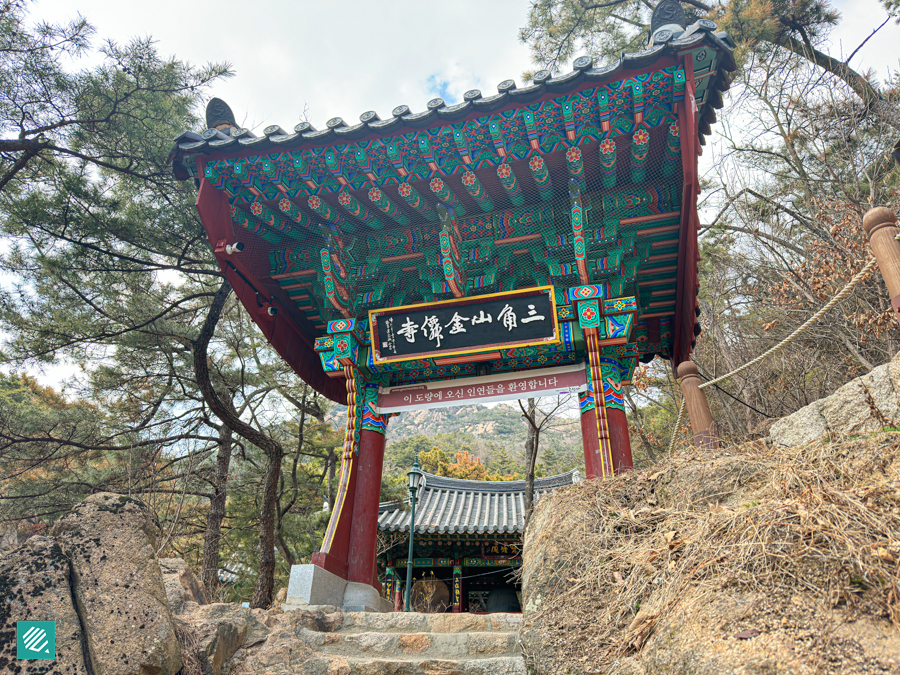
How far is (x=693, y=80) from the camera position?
13.9ft

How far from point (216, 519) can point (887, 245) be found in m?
9.35

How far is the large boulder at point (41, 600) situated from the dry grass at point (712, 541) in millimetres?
2128

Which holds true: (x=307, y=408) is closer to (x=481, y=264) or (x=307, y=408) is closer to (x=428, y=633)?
(x=481, y=264)

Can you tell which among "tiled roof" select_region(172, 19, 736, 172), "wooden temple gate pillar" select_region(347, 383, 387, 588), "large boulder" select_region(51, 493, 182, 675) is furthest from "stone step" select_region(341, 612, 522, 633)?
"tiled roof" select_region(172, 19, 736, 172)

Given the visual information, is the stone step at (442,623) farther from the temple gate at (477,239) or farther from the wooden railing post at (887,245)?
the wooden railing post at (887,245)

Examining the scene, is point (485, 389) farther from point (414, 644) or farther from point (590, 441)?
point (414, 644)

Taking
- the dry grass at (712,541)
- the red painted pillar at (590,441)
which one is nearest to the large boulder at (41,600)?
the dry grass at (712,541)

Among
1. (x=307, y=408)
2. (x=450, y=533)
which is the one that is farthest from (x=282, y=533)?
(x=450, y=533)

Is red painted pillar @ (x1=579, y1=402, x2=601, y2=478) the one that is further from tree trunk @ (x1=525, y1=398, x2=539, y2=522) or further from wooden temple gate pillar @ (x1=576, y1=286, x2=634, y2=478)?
tree trunk @ (x1=525, y1=398, x2=539, y2=522)

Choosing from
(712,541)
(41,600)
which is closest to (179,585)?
(41,600)

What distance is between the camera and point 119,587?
265 centimetres

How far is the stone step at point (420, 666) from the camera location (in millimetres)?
3188

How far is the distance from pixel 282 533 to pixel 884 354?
11.5 metres

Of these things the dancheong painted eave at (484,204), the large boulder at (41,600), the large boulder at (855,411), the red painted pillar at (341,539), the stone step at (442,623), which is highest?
the dancheong painted eave at (484,204)
